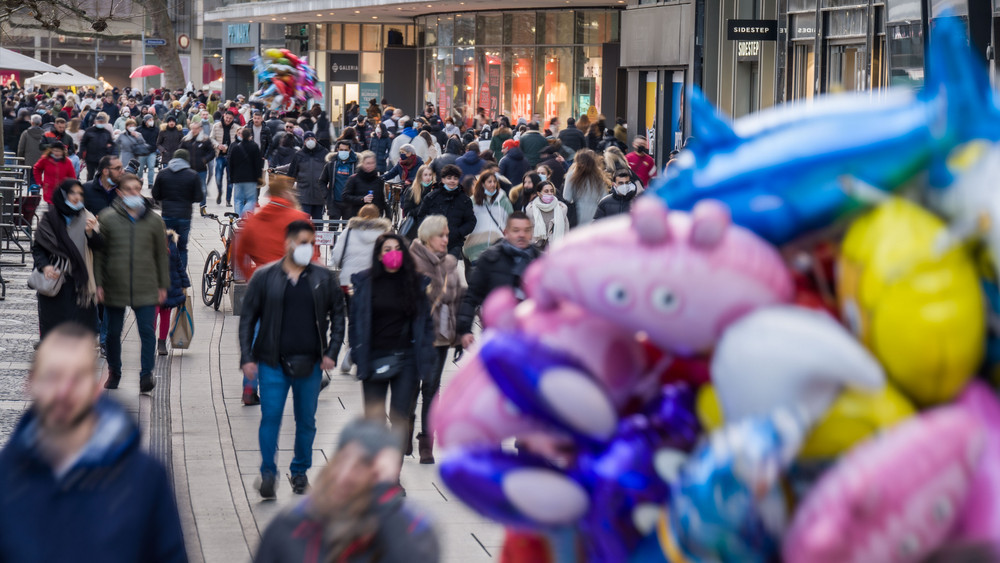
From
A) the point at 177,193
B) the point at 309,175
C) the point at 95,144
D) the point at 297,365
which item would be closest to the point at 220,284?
the point at 177,193

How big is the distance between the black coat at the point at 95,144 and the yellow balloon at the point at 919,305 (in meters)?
26.4

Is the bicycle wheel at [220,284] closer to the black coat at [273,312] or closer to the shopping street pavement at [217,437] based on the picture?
the shopping street pavement at [217,437]

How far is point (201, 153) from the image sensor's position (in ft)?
84.4

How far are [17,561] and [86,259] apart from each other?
7.88 metres

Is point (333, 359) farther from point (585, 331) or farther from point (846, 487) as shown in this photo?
point (846, 487)

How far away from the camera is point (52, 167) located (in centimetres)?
2056

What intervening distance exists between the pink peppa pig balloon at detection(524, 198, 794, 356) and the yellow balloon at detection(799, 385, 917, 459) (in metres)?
0.31

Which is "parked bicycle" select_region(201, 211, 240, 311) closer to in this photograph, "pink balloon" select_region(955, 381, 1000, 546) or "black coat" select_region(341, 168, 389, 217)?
"black coat" select_region(341, 168, 389, 217)

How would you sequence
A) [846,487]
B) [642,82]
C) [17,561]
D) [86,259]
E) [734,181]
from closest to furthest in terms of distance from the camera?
[846,487], [734,181], [17,561], [86,259], [642,82]

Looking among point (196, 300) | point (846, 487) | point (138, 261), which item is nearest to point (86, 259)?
point (138, 261)

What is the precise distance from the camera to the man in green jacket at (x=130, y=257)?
11.5m

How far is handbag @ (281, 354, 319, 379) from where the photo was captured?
8.81m

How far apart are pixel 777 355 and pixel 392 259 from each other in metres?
5.97

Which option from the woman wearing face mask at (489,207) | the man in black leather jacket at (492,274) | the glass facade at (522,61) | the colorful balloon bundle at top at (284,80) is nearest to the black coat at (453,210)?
the woman wearing face mask at (489,207)
